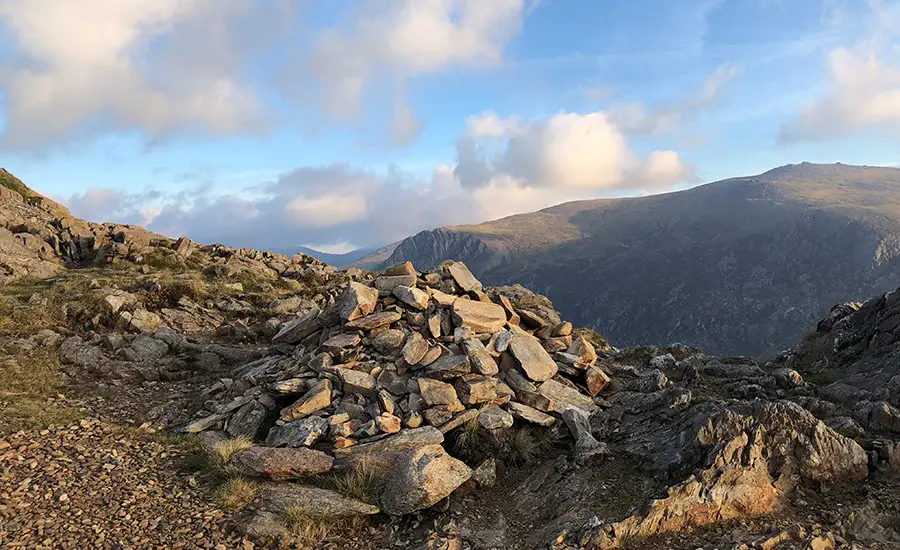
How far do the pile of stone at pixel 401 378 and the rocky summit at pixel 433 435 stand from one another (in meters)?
0.07

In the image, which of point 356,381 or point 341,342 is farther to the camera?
point 341,342

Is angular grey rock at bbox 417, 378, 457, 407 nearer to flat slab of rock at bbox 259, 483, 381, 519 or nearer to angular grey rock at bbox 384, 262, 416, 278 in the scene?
flat slab of rock at bbox 259, 483, 381, 519

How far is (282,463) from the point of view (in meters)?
11.9

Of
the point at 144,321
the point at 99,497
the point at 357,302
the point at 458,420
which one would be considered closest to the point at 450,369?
the point at 458,420

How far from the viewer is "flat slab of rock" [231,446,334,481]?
11.8 meters

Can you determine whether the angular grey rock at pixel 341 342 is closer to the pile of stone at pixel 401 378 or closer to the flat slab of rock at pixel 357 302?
the pile of stone at pixel 401 378

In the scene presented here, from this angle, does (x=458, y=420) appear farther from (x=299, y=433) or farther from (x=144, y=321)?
(x=144, y=321)

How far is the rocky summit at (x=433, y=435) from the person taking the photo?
977 cm

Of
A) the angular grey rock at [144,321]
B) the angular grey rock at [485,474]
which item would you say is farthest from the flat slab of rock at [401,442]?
the angular grey rock at [144,321]

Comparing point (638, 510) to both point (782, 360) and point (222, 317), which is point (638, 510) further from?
point (222, 317)

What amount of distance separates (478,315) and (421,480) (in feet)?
24.0

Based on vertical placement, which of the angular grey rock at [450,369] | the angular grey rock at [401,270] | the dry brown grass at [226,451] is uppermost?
the angular grey rock at [401,270]

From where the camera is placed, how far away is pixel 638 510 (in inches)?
380

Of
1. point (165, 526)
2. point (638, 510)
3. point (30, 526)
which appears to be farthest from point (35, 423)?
point (638, 510)
